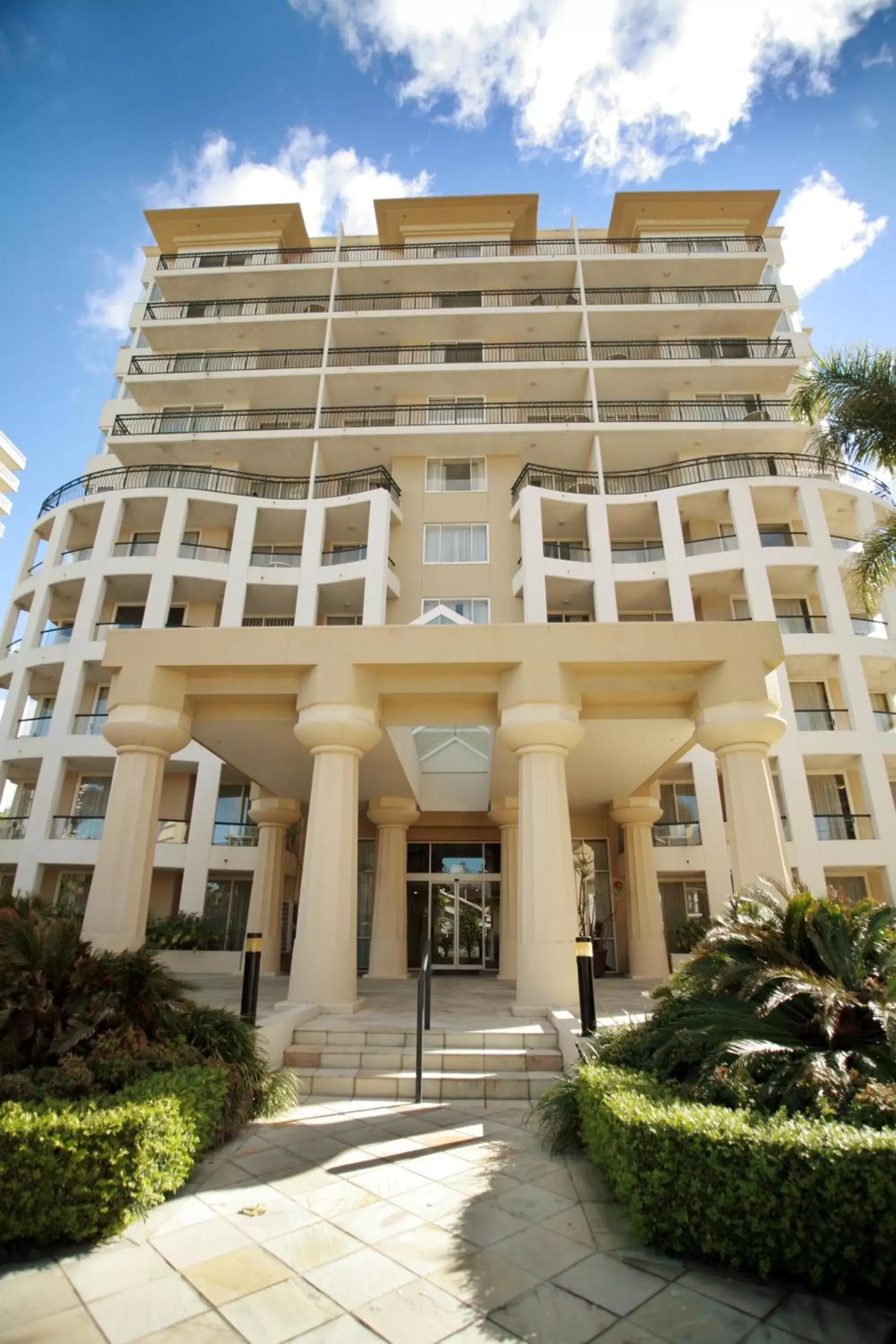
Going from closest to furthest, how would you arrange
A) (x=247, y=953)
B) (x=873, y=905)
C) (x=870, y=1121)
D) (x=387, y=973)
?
(x=870, y=1121) < (x=873, y=905) < (x=247, y=953) < (x=387, y=973)

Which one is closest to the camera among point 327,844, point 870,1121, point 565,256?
point 870,1121

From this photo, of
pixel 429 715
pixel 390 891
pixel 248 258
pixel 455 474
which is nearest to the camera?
pixel 429 715

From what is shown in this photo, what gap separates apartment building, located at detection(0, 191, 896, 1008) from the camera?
10.5 metres

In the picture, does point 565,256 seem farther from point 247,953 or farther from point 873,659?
point 247,953

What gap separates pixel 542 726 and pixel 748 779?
10.1 ft

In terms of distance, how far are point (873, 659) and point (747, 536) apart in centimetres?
551

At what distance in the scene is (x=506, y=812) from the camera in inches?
672

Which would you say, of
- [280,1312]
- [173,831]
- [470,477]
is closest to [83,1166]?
[280,1312]

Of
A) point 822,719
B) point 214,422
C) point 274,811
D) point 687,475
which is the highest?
point 214,422

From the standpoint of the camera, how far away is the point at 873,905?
6234 mm

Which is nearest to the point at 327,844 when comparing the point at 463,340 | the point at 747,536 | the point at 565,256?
the point at 747,536

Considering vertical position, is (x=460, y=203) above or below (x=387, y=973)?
above

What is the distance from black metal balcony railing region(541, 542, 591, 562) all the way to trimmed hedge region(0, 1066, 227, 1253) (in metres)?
22.0

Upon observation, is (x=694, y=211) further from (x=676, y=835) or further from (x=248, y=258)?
(x=676, y=835)
